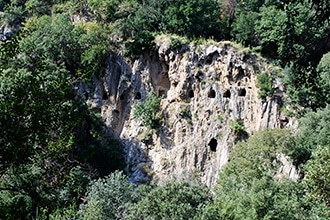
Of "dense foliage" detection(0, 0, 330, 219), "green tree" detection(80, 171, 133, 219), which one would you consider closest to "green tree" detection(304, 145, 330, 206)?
"dense foliage" detection(0, 0, 330, 219)

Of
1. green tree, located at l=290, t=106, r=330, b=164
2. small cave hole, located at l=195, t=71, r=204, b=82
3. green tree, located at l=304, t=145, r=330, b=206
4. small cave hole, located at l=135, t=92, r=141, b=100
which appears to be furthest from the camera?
small cave hole, located at l=135, t=92, r=141, b=100

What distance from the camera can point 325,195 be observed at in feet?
46.5

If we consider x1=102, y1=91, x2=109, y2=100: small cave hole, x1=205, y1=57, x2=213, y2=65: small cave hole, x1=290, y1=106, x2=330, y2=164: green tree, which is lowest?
x1=290, y1=106, x2=330, y2=164: green tree

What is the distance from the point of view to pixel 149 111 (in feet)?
93.6

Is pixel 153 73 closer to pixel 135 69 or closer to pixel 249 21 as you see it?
pixel 135 69

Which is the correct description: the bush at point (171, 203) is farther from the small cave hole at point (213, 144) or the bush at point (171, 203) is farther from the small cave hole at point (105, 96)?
the small cave hole at point (105, 96)

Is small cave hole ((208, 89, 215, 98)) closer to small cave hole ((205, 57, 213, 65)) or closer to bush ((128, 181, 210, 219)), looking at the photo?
small cave hole ((205, 57, 213, 65))

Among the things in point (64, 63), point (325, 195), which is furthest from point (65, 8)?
point (325, 195)

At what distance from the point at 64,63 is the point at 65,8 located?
9.71 meters

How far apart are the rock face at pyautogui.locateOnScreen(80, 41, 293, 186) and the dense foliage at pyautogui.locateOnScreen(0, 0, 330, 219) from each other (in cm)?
102

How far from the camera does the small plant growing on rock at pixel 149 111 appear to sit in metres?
28.5

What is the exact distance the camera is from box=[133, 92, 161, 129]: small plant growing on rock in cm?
2845

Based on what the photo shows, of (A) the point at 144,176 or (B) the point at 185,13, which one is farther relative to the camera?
(B) the point at 185,13

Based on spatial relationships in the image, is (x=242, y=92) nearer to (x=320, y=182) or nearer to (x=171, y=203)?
(x=171, y=203)
